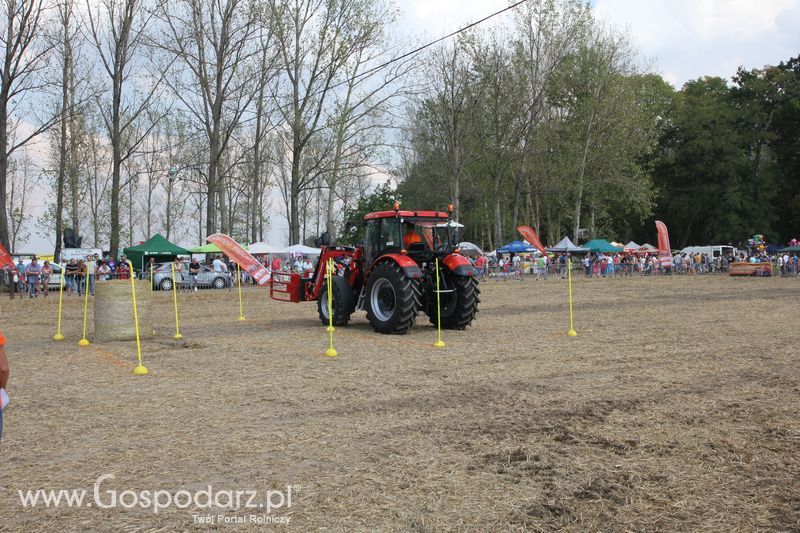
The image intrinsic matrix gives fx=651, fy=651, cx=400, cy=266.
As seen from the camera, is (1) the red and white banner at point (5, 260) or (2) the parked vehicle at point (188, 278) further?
(2) the parked vehicle at point (188, 278)

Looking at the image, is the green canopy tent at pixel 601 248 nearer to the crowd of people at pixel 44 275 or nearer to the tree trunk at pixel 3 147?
the crowd of people at pixel 44 275

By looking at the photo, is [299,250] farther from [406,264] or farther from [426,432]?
[426,432]

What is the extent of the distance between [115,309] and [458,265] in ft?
20.5

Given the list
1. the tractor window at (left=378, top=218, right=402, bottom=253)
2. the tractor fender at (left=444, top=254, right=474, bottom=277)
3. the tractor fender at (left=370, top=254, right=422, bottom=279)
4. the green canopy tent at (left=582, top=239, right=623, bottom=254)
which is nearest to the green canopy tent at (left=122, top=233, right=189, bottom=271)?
the tractor window at (left=378, top=218, right=402, bottom=253)

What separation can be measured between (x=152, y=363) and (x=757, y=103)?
61.0m

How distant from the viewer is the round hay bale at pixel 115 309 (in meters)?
11.6

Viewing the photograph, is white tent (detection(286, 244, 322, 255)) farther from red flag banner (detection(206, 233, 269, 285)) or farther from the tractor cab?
the tractor cab

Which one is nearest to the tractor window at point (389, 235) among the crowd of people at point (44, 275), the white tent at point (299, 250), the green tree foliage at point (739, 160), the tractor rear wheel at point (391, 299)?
the tractor rear wheel at point (391, 299)

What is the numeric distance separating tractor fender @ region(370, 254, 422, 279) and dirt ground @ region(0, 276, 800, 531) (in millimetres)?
1262

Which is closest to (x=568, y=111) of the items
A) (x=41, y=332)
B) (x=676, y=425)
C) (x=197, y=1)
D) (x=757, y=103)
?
(x=757, y=103)

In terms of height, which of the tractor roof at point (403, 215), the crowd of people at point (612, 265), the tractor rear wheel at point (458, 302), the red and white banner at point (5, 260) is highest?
the tractor roof at point (403, 215)

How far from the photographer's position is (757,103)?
56938 mm

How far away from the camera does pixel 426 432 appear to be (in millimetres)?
5566

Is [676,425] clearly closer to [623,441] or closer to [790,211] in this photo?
[623,441]
